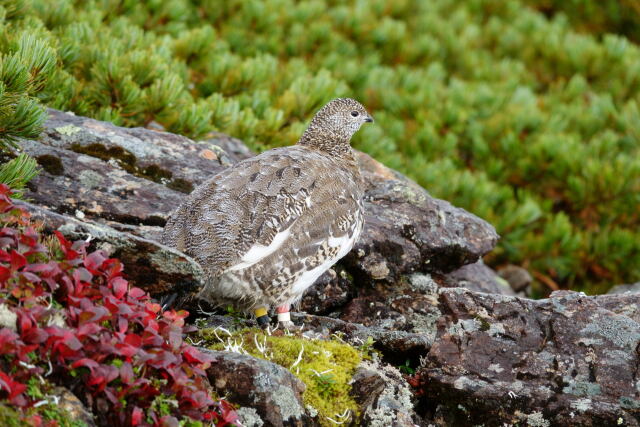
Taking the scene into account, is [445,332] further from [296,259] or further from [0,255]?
[0,255]

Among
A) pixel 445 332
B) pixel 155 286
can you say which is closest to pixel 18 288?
pixel 155 286

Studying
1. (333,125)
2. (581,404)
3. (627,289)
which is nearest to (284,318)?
(581,404)

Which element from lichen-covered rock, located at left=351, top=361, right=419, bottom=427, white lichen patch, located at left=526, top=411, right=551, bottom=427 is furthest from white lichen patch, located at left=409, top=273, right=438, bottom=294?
white lichen patch, located at left=526, top=411, right=551, bottom=427

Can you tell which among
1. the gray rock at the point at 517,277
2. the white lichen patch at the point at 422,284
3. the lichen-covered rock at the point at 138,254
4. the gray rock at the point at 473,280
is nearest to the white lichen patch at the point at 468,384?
the lichen-covered rock at the point at 138,254

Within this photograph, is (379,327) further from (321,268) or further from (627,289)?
(627,289)

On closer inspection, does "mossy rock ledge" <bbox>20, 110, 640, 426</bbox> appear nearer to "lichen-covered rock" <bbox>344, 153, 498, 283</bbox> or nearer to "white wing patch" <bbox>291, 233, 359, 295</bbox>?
"lichen-covered rock" <bbox>344, 153, 498, 283</bbox>
